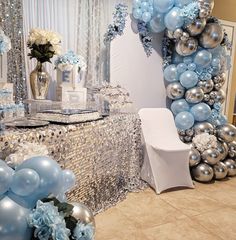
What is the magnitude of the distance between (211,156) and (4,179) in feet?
8.44

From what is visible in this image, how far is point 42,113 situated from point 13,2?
975 mm

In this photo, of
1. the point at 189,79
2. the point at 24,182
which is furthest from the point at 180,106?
the point at 24,182

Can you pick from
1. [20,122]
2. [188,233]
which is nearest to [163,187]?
[188,233]

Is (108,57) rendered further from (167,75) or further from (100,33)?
(167,75)

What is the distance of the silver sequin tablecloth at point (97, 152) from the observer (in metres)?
1.76

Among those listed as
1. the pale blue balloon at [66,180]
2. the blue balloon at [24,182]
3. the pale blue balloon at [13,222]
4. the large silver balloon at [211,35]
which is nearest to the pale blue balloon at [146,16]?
the large silver balloon at [211,35]

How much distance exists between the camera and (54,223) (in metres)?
1.07

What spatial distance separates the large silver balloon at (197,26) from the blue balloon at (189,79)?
475mm

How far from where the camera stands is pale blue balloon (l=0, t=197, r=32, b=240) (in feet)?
3.44

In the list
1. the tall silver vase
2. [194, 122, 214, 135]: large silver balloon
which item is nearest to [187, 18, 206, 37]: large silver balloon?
[194, 122, 214, 135]: large silver balloon

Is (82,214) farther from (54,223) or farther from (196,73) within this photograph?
(196,73)

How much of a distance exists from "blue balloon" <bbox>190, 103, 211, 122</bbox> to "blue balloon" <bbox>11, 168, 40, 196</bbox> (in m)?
2.52

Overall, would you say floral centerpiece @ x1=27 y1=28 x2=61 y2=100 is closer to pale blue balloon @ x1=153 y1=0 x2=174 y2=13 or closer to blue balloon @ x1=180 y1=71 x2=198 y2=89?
pale blue balloon @ x1=153 y1=0 x2=174 y2=13

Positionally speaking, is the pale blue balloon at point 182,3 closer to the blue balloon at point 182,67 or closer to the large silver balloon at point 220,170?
the blue balloon at point 182,67
